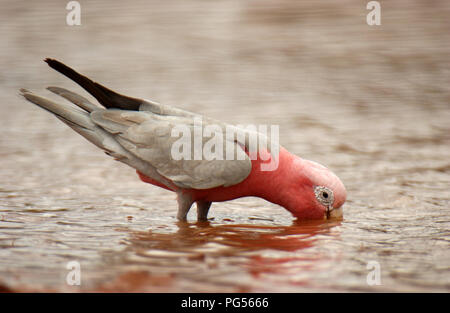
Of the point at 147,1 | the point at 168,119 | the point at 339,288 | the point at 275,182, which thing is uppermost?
the point at 147,1

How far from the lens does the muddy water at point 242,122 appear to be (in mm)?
3926

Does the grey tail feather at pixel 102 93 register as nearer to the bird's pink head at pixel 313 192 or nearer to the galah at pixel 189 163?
the galah at pixel 189 163

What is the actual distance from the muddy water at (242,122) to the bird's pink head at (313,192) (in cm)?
17

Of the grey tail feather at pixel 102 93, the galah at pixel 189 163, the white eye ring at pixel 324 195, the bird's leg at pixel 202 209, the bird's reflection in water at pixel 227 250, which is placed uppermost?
the grey tail feather at pixel 102 93

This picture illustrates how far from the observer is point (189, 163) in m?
5.07

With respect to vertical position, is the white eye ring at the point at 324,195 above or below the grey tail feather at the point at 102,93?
below

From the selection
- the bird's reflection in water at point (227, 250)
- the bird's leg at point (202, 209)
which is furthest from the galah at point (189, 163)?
the bird's reflection in water at point (227, 250)

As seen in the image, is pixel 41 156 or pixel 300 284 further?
pixel 41 156

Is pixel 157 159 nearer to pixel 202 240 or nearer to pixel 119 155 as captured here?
pixel 119 155

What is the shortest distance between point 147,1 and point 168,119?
833 centimetres

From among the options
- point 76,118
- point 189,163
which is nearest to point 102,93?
point 76,118

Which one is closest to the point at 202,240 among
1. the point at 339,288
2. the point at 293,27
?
the point at 339,288

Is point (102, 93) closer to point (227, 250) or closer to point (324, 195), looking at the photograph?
point (227, 250)

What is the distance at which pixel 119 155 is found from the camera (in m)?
5.26
